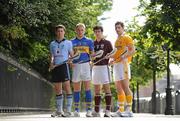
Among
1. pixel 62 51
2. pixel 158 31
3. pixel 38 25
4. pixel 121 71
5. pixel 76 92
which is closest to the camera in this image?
pixel 121 71

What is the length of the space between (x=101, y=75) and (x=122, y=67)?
51cm

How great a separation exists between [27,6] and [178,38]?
17484 millimetres

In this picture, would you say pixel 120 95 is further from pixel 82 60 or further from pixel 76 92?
pixel 82 60

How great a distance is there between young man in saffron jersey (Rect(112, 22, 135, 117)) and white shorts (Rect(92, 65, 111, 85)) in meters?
0.21

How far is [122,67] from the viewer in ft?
38.2

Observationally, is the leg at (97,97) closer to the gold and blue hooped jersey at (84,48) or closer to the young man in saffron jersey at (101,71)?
the young man in saffron jersey at (101,71)

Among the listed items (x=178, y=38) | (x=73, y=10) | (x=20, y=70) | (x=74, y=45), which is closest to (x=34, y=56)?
(x=20, y=70)

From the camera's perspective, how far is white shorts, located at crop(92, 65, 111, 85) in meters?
11.8

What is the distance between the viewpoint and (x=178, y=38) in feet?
90.1

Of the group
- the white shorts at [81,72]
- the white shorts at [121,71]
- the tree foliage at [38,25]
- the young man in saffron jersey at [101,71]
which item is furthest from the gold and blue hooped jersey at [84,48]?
the tree foliage at [38,25]

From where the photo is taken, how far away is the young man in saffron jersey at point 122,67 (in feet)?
38.0

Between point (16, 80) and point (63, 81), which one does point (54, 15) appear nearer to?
point (16, 80)

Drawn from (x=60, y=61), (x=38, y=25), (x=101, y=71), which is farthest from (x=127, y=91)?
(x=38, y=25)

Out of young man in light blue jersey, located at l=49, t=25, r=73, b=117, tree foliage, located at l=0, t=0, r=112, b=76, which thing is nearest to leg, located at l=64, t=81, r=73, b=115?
young man in light blue jersey, located at l=49, t=25, r=73, b=117
